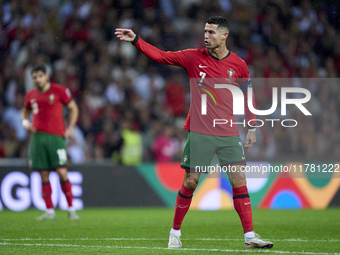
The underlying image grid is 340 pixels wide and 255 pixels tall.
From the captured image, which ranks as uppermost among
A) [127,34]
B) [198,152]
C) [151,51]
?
[127,34]

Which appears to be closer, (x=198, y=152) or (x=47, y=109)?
(x=198, y=152)

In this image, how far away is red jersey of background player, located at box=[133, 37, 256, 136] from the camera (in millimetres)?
5402

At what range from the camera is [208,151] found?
17.7ft

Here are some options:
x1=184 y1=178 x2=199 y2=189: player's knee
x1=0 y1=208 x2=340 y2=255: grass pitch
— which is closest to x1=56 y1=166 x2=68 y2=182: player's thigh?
x1=0 y1=208 x2=340 y2=255: grass pitch

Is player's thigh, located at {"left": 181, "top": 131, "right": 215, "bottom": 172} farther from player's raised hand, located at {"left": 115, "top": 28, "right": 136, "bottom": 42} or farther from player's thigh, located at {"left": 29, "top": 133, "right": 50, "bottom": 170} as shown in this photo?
player's thigh, located at {"left": 29, "top": 133, "right": 50, "bottom": 170}

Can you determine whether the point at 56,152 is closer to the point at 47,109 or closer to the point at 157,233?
the point at 47,109

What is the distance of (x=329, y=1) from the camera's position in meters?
16.2

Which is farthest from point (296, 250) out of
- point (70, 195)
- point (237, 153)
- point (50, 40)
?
point (50, 40)

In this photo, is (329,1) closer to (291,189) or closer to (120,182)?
(291,189)

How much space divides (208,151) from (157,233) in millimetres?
1657

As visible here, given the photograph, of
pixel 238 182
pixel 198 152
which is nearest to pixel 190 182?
pixel 198 152

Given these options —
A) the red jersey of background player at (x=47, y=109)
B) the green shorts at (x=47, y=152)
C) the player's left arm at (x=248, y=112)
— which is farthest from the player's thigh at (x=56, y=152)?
the player's left arm at (x=248, y=112)

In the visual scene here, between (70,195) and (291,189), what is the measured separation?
4375mm

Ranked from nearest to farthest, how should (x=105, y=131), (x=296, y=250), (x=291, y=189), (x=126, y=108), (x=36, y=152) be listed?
1. (x=296, y=250)
2. (x=36, y=152)
3. (x=291, y=189)
4. (x=105, y=131)
5. (x=126, y=108)
